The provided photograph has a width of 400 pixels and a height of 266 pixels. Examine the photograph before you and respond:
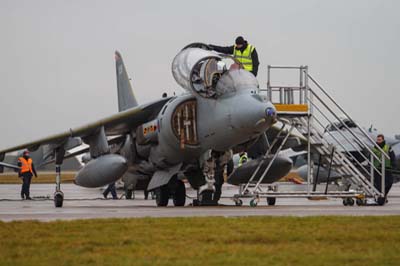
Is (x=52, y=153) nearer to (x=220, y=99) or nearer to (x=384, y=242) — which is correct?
(x=220, y=99)

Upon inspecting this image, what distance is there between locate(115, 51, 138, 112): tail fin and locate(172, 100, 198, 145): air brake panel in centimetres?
696

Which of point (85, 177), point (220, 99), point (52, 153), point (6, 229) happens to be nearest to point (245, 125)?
point (220, 99)

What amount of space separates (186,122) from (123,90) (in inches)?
310

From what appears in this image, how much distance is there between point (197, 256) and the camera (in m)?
8.38

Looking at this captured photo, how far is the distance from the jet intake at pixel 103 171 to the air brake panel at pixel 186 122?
55.1 inches

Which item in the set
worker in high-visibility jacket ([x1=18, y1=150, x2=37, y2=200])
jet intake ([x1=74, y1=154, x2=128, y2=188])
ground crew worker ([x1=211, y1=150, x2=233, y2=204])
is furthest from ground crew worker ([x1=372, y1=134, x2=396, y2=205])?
worker in high-visibility jacket ([x1=18, y1=150, x2=37, y2=200])

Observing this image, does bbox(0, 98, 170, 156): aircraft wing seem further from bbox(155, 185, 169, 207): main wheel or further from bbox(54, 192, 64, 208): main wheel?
bbox(155, 185, 169, 207): main wheel

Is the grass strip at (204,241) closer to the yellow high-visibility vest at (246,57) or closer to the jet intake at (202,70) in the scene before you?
the jet intake at (202,70)

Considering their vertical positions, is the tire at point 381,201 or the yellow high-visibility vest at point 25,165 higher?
the yellow high-visibility vest at point 25,165

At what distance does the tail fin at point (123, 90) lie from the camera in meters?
26.5

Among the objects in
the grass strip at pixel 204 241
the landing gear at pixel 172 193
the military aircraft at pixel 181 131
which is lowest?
the grass strip at pixel 204 241

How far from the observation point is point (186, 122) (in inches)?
759

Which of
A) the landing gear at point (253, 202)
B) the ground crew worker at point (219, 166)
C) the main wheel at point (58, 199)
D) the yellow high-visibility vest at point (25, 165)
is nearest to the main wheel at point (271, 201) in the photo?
the ground crew worker at point (219, 166)

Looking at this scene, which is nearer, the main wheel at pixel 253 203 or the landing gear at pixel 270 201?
the main wheel at pixel 253 203
